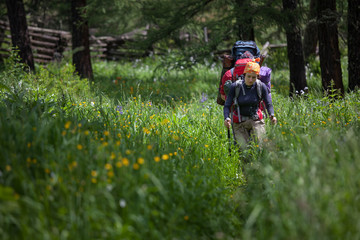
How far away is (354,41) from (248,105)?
3.87m

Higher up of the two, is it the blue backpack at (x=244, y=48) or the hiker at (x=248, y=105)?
the blue backpack at (x=244, y=48)

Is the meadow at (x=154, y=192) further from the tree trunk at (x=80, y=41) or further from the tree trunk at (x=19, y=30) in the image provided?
the tree trunk at (x=80, y=41)

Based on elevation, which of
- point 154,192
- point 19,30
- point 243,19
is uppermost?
point 19,30

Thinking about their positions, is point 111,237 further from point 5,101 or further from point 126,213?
point 5,101

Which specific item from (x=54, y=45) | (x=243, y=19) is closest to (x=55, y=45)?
(x=54, y=45)

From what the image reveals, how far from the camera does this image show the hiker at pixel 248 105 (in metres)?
4.20

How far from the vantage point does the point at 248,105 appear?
170 inches

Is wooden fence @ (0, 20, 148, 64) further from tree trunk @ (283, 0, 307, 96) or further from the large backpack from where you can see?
the large backpack

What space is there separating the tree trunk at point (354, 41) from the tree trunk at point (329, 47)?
29cm

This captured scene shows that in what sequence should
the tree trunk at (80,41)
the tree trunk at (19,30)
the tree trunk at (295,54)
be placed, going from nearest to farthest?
the tree trunk at (295,54)
the tree trunk at (19,30)
the tree trunk at (80,41)

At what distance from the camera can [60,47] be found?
51.0 ft

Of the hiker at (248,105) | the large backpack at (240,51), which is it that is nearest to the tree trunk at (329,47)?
the large backpack at (240,51)

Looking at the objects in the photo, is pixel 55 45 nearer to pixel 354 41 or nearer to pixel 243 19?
pixel 243 19

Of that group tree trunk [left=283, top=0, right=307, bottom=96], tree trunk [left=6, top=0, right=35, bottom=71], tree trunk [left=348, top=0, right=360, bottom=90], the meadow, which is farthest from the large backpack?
tree trunk [left=6, top=0, right=35, bottom=71]
